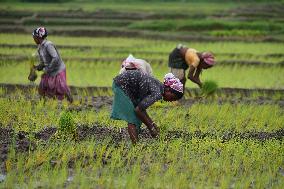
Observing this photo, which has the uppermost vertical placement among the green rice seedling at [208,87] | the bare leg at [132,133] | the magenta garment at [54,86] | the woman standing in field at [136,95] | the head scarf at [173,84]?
the head scarf at [173,84]

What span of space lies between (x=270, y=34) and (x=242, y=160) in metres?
14.4

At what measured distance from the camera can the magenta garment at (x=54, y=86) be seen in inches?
375

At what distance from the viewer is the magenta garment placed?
952 centimetres

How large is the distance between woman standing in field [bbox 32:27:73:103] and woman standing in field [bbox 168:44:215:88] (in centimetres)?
156

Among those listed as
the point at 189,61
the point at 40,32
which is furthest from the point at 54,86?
the point at 189,61

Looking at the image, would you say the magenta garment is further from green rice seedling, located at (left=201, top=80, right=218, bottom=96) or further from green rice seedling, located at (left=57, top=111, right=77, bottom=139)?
green rice seedling, located at (left=57, top=111, right=77, bottom=139)

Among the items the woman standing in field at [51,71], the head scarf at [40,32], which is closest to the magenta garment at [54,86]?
the woman standing in field at [51,71]

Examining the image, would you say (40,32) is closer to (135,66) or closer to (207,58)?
(207,58)

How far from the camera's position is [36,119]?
26.4 ft

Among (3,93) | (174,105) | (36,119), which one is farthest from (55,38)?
(36,119)

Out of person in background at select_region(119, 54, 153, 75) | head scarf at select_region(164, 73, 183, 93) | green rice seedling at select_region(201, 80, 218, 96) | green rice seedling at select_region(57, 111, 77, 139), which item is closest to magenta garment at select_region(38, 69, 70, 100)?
green rice seedling at select_region(201, 80, 218, 96)

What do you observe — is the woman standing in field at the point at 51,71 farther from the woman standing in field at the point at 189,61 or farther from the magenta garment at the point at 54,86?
the woman standing in field at the point at 189,61

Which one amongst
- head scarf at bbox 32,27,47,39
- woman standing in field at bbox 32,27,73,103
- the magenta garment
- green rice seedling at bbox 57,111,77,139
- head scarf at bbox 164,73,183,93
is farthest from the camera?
the magenta garment

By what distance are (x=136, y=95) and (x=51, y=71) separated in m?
3.21
